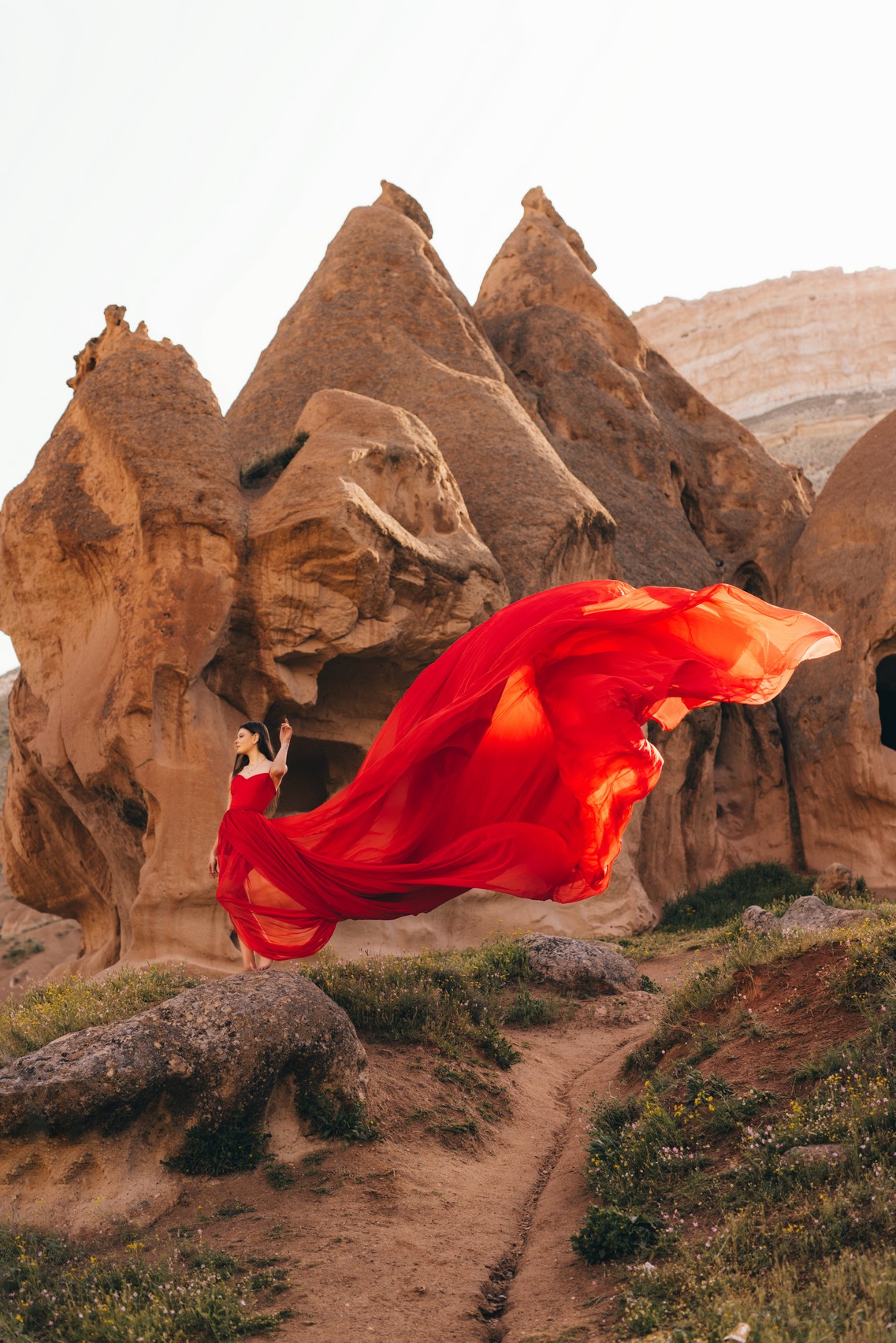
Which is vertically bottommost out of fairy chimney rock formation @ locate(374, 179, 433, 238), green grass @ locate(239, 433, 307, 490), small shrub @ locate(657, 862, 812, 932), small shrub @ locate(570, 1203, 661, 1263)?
small shrub @ locate(657, 862, 812, 932)

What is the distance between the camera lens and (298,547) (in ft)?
43.9

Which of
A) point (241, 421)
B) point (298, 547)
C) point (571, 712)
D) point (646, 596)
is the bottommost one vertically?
point (571, 712)

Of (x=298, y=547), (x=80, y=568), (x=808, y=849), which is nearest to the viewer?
(x=298, y=547)

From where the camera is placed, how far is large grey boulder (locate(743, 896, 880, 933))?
10586 mm

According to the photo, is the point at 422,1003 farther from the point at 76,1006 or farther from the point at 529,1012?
the point at 76,1006

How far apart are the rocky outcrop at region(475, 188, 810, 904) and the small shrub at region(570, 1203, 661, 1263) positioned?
37.3 ft

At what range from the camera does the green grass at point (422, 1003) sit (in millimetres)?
8781

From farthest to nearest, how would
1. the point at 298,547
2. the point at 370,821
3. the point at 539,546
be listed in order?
1. the point at 539,546
2. the point at 298,547
3. the point at 370,821

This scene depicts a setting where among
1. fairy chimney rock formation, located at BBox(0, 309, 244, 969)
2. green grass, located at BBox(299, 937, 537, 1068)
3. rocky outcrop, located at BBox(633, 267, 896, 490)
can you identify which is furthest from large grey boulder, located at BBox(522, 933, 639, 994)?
rocky outcrop, located at BBox(633, 267, 896, 490)

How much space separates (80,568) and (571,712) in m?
8.64

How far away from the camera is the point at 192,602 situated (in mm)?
13133

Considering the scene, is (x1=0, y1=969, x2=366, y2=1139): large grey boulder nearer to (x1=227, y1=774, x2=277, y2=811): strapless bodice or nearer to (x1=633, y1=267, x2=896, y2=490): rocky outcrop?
(x1=227, y1=774, x2=277, y2=811): strapless bodice

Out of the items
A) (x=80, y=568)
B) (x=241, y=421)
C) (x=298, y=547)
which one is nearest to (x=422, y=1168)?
(x=298, y=547)

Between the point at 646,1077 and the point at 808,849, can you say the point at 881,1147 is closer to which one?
the point at 646,1077
